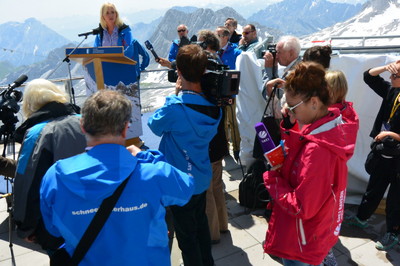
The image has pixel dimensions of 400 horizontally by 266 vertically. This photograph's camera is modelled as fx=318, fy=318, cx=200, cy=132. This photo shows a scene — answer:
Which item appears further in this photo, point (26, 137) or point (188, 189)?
point (26, 137)

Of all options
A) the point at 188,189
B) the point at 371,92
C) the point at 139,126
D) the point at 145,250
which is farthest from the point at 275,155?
the point at 139,126

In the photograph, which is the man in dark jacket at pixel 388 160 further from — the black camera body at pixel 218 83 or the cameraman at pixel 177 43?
the cameraman at pixel 177 43

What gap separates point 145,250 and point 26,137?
1.14 m

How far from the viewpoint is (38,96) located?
7.07 feet

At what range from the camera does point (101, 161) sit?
1364 millimetres

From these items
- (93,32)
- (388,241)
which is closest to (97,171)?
(388,241)

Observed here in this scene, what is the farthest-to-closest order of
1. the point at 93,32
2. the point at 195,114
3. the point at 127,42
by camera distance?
the point at 127,42, the point at 93,32, the point at 195,114

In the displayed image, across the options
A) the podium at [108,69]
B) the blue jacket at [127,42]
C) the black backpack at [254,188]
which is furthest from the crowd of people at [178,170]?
the blue jacket at [127,42]

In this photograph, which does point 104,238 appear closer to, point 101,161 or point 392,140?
point 101,161

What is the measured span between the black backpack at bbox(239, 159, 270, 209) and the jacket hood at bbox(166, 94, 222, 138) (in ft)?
5.12

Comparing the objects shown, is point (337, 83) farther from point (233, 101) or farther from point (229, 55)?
point (229, 55)

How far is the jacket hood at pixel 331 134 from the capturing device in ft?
5.74

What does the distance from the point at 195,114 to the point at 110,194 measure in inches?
45.0

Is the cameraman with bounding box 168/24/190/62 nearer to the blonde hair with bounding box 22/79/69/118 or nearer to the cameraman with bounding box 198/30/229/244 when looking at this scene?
the cameraman with bounding box 198/30/229/244
